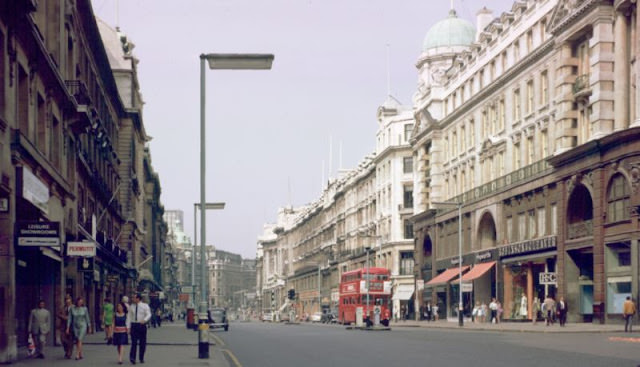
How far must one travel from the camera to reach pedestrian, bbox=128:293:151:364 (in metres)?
Result: 25.0

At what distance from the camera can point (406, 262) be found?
347ft

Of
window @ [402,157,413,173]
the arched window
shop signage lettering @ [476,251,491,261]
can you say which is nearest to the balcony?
the arched window

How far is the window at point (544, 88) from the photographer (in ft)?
203

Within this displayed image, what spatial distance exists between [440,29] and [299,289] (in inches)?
3483

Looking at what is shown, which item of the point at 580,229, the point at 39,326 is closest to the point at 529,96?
the point at 580,229

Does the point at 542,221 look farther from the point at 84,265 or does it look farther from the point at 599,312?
the point at 84,265

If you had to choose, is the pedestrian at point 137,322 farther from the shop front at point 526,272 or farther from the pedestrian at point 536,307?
the pedestrian at point 536,307

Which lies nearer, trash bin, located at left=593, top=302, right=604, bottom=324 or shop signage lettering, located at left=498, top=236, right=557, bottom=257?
trash bin, located at left=593, top=302, right=604, bottom=324

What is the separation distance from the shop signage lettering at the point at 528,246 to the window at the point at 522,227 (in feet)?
2.16

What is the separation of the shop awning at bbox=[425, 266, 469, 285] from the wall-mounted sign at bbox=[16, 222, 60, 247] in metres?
55.4

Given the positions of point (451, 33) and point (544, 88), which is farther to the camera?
point (451, 33)

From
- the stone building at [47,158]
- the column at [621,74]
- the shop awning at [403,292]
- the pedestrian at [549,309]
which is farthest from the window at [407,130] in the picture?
the column at [621,74]

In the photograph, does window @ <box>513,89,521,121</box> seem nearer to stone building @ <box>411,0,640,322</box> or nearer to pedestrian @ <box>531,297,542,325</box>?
stone building @ <box>411,0,640,322</box>

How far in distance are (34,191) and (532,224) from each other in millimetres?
43178
